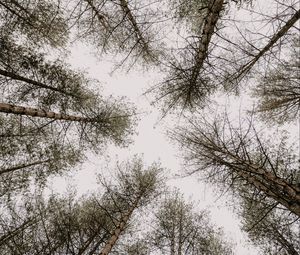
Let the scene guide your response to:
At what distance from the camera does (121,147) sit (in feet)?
30.2

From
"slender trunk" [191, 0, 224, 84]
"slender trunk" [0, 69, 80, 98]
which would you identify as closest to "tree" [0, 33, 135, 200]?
"slender trunk" [0, 69, 80, 98]

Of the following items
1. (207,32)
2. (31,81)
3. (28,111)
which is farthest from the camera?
(31,81)

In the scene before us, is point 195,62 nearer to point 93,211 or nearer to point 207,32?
point 207,32

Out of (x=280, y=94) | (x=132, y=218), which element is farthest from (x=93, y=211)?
(x=280, y=94)

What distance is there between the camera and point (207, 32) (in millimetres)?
4832

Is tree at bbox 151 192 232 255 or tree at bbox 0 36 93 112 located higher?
tree at bbox 0 36 93 112

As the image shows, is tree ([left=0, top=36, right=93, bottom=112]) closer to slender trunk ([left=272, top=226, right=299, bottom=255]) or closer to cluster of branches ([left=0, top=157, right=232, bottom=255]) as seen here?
cluster of branches ([left=0, top=157, right=232, bottom=255])

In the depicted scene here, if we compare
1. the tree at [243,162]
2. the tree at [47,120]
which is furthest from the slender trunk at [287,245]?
the tree at [47,120]

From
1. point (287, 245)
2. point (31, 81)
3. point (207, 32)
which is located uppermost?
point (31, 81)

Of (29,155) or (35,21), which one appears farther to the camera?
(29,155)

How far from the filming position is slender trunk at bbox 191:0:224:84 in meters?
4.48

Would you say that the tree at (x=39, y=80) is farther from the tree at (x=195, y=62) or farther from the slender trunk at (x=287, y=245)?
the slender trunk at (x=287, y=245)

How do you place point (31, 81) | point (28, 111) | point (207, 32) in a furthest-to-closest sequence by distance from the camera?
point (31, 81)
point (28, 111)
point (207, 32)

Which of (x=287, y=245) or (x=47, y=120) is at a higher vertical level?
(x=47, y=120)
